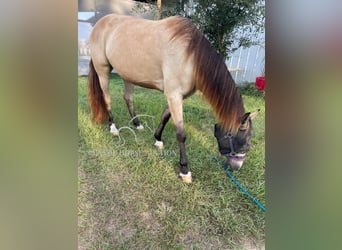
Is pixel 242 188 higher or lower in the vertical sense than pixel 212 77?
lower

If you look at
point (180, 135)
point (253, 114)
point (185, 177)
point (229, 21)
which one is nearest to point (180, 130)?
point (180, 135)

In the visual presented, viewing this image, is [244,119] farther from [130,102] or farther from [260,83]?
[130,102]

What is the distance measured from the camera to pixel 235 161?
1195mm

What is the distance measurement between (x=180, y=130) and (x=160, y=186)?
0.77 ft

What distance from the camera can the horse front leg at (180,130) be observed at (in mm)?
1155

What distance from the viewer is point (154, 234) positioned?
43.7 inches

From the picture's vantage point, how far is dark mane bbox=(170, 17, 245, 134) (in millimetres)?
1140

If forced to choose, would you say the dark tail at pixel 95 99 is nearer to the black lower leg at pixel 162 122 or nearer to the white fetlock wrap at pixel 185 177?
the black lower leg at pixel 162 122

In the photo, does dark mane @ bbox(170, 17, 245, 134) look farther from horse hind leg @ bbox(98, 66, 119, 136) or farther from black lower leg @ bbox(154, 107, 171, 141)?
horse hind leg @ bbox(98, 66, 119, 136)

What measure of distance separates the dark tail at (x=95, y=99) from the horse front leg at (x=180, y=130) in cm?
26

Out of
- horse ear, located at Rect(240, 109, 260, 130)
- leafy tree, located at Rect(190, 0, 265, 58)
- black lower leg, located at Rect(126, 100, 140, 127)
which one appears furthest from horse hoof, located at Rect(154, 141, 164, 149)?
leafy tree, located at Rect(190, 0, 265, 58)
